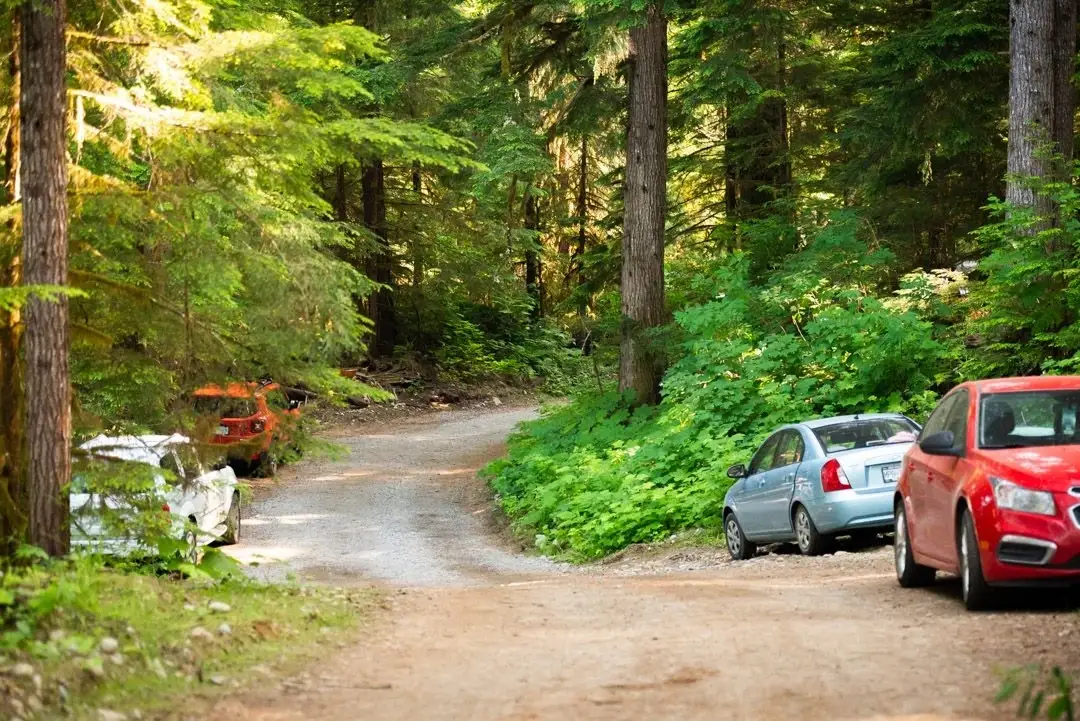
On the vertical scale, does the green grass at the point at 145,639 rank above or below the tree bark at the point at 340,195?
below

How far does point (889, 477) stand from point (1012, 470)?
5.27 m

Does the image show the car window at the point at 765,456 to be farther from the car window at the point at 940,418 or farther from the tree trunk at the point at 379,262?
the tree trunk at the point at 379,262

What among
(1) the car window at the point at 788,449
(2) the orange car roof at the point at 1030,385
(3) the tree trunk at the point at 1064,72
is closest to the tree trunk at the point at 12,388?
(2) the orange car roof at the point at 1030,385

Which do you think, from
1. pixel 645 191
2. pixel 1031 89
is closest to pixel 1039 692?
pixel 1031 89

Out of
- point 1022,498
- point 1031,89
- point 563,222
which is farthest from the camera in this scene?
point 563,222

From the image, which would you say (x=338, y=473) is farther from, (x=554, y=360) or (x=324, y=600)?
(x=554, y=360)

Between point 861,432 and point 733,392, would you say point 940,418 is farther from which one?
point 733,392

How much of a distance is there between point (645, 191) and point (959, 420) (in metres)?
15.2

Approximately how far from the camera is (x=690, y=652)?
26.7 feet

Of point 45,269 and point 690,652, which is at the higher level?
point 45,269

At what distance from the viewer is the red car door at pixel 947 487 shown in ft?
32.6

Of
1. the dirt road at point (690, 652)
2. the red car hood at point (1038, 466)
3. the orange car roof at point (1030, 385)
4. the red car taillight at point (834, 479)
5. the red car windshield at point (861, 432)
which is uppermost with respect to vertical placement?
the orange car roof at point (1030, 385)

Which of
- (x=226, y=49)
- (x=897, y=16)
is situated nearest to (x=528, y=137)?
(x=897, y=16)

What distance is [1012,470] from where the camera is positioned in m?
9.23
